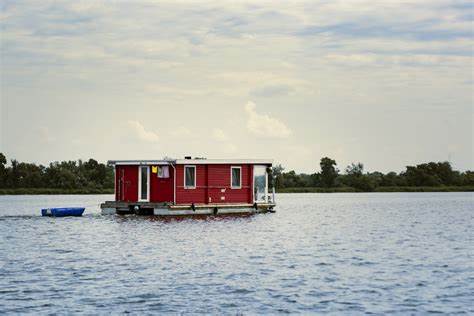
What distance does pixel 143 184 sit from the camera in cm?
5422

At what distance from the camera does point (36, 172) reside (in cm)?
13250

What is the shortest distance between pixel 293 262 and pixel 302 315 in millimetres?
11058

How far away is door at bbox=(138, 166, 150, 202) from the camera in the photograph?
54.0m

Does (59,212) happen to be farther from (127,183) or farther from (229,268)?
(229,268)

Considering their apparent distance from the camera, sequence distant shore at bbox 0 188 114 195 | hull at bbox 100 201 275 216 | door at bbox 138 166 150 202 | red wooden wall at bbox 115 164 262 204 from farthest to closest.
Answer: distant shore at bbox 0 188 114 195
door at bbox 138 166 150 202
red wooden wall at bbox 115 164 262 204
hull at bbox 100 201 275 216

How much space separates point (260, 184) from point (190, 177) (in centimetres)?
823

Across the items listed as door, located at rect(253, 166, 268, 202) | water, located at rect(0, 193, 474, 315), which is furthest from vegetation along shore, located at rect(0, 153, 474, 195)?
water, located at rect(0, 193, 474, 315)

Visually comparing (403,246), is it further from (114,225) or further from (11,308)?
(11,308)

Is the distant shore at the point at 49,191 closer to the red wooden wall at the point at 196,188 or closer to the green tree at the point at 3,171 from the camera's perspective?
the green tree at the point at 3,171

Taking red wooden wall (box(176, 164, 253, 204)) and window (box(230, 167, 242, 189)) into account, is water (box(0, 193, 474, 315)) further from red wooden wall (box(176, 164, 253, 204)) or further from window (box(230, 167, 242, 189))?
window (box(230, 167, 242, 189))

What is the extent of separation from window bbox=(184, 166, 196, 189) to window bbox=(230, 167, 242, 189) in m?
3.06

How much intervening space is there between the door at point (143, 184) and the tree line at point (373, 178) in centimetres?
9287

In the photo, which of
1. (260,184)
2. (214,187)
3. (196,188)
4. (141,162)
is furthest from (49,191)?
(196,188)

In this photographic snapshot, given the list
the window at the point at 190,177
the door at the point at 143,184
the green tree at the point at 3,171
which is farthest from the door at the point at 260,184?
the green tree at the point at 3,171
